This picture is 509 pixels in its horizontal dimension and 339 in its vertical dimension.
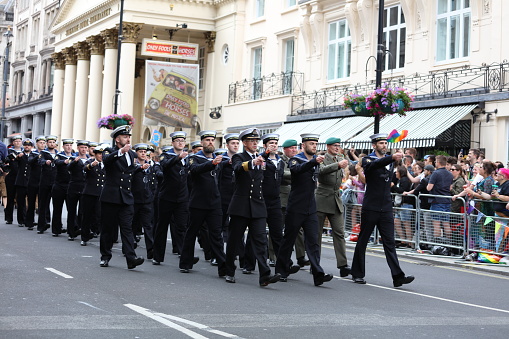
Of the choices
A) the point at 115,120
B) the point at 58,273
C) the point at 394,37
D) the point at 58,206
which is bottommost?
the point at 58,273

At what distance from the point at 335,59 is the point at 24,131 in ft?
149

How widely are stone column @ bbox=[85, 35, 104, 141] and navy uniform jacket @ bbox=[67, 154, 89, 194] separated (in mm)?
30221

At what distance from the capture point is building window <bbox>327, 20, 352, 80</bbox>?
106 feet

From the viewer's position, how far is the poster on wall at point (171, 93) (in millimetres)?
34906

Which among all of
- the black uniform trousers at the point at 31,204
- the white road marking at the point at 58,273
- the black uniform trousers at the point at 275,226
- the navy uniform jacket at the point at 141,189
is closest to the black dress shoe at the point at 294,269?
the black uniform trousers at the point at 275,226

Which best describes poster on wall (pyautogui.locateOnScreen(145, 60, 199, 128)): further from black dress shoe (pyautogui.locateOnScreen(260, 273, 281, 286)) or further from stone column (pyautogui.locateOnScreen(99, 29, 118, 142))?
black dress shoe (pyautogui.locateOnScreen(260, 273, 281, 286))

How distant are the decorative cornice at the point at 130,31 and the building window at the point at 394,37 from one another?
16828 millimetres

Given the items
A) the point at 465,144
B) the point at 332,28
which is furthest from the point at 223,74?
the point at 465,144

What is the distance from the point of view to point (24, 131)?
2876 inches

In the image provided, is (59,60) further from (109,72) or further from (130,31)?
(130,31)

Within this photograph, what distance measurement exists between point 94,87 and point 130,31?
614 centimetres

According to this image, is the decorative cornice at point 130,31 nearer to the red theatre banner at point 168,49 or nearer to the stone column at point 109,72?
the stone column at point 109,72

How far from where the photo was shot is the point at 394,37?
29516 mm

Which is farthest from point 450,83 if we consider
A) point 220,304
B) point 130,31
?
point 130,31
